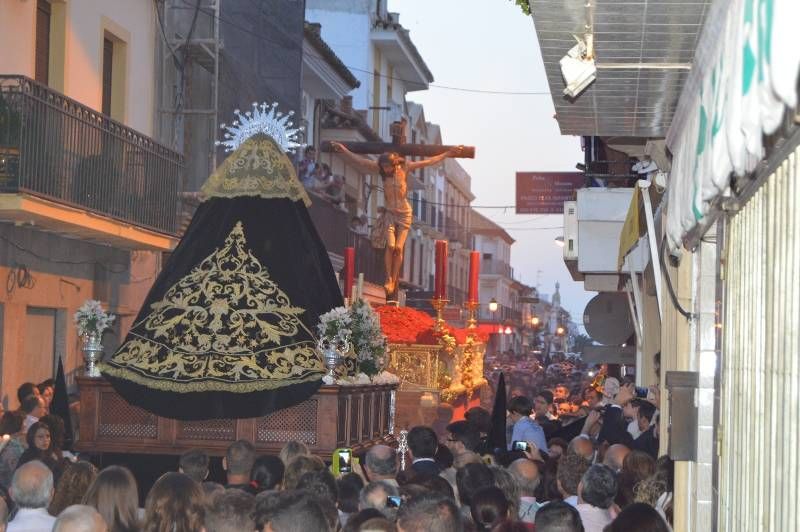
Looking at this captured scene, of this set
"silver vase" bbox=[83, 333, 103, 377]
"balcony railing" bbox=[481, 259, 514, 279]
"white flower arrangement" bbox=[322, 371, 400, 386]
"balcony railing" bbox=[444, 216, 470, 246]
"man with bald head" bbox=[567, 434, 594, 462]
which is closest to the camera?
"man with bald head" bbox=[567, 434, 594, 462]

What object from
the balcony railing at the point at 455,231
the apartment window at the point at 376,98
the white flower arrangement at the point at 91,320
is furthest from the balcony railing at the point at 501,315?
the white flower arrangement at the point at 91,320

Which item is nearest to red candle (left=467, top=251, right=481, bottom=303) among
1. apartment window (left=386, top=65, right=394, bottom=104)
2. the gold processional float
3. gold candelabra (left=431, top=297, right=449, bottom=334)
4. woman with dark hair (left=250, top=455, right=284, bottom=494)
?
the gold processional float

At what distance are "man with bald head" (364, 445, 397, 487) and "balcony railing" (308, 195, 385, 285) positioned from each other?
55.6ft

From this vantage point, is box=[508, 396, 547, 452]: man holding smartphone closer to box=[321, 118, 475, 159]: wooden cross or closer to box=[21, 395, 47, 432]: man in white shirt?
box=[21, 395, 47, 432]: man in white shirt

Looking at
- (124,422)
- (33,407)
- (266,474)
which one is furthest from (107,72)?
(266,474)

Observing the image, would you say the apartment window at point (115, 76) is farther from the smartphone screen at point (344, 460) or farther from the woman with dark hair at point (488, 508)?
the woman with dark hair at point (488, 508)

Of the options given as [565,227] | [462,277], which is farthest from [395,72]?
[565,227]

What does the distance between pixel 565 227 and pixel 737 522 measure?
477 inches

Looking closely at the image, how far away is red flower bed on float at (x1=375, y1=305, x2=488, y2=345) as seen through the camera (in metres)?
18.2

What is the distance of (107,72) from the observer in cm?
2016

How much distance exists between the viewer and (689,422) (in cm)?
695

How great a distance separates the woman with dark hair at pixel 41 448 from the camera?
927 centimetres

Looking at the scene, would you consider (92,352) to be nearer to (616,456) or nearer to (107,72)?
(616,456)

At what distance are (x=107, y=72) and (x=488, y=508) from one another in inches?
570
